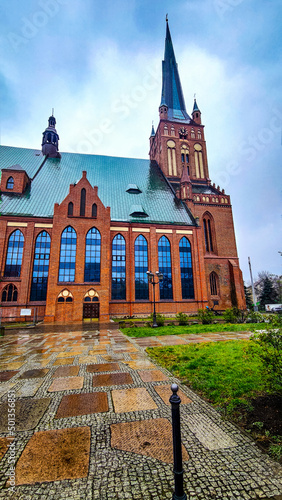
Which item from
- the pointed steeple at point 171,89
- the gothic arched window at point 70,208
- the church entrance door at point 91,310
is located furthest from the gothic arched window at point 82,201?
the pointed steeple at point 171,89

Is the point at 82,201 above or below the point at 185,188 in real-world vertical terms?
below

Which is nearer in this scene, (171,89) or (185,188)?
(185,188)

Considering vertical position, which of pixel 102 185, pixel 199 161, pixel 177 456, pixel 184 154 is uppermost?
pixel 184 154

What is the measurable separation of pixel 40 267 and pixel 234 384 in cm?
2403

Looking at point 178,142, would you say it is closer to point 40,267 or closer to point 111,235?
point 111,235

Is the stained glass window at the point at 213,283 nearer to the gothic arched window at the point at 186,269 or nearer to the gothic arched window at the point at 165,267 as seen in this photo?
the gothic arched window at the point at 186,269

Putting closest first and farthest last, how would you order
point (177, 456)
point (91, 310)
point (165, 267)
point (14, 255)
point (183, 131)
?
1. point (177, 456)
2. point (91, 310)
3. point (14, 255)
4. point (165, 267)
5. point (183, 131)

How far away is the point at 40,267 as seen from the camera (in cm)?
2502

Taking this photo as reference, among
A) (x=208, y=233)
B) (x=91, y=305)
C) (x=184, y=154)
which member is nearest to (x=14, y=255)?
(x=91, y=305)

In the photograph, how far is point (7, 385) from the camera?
5.00 meters

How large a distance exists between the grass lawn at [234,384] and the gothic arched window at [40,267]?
1969cm

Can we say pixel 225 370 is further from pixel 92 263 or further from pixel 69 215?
pixel 69 215

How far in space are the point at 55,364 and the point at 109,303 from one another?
19.1 m

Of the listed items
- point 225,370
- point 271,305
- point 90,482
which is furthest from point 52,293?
point 271,305
